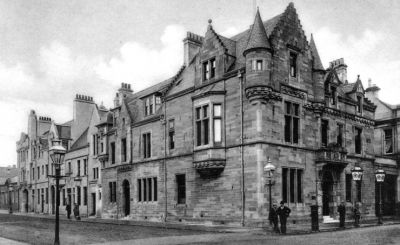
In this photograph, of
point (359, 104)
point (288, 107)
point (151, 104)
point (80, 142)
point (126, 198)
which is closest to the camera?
point (288, 107)

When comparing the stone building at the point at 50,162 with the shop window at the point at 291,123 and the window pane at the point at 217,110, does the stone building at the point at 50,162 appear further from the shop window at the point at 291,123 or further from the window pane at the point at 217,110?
the shop window at the point at 291,123

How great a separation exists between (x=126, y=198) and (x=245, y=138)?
57.5ft

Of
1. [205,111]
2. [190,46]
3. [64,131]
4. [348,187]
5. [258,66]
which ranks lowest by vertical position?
[348,187]

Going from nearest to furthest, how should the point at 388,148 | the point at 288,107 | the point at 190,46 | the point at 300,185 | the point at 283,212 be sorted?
the point at 283,212 → the point at 288,107 → the point at 300,185 → the point at 190,46 → the point at 388,148

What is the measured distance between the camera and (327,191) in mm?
32219

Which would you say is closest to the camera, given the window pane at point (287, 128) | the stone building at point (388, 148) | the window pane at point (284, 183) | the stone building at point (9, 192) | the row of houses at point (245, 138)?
the row of houses at point (245, 138)

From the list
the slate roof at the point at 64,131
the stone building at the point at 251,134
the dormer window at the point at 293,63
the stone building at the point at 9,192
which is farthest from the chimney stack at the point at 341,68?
the stone building at the point at 9,192

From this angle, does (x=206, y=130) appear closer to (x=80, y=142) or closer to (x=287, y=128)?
(x=287, y=128)

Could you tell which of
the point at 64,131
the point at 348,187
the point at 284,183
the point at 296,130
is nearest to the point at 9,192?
the point at 64,131

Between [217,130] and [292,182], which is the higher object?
[217,130]

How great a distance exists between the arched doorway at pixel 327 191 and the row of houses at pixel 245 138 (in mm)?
84

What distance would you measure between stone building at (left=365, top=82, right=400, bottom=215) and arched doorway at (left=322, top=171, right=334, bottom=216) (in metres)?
8.99

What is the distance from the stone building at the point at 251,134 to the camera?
89.5ft

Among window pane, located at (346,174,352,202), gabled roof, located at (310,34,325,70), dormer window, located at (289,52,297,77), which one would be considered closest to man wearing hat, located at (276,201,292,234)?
dormer window, located at (289,52,297,77)
